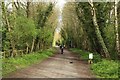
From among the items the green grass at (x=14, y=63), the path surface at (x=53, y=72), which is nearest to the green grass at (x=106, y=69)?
the path surface at (x=53, y=72)

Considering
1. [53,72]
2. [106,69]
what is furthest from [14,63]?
[106,69]

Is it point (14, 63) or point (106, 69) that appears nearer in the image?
point (106, 69)

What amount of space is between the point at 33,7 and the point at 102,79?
86.1 feet

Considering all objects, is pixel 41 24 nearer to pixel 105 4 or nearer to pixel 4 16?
pixel 105 4

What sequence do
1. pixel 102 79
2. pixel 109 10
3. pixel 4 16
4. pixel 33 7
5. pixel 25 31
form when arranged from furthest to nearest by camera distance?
pixel 33 7 < pixel 109 10 < pixel 25 31 < pixel 4 16 < pixel 102 79

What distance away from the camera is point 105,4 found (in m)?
32.4

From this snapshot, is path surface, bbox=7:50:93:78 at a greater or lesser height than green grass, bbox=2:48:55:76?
A: lesser

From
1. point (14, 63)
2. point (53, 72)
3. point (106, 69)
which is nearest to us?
point (53, 72)

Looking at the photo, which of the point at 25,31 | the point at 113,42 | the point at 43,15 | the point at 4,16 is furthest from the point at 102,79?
the point at 43,15

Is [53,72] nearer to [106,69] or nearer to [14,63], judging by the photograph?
[106,69]

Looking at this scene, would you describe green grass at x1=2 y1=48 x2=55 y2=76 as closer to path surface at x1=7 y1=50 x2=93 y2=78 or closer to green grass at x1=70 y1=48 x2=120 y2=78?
path surface at x1=7 y1=50 x2=93 y2=78

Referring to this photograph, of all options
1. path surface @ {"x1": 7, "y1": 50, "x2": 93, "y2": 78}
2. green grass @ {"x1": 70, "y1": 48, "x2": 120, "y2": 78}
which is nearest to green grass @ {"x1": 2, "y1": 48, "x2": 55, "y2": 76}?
path surface @ {"x1": 7, "y1": 50, "x2": 93, "y2": 78}

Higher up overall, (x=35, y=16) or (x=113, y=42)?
(x=35, y=16)

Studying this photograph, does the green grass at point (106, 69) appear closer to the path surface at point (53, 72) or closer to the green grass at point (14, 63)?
the path surface at point (53, 72)
